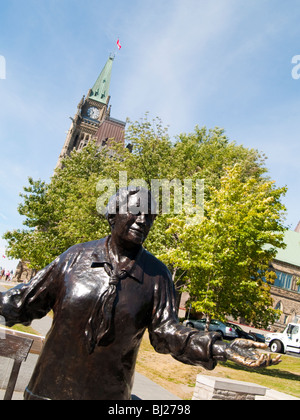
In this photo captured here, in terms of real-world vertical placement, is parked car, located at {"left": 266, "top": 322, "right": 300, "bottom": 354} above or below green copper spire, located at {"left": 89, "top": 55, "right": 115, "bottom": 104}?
below

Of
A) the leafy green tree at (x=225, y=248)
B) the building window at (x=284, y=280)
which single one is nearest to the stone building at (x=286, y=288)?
the building window at (x=284, y=280)

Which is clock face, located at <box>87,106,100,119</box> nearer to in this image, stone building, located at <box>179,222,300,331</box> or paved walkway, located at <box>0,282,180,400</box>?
stone building, located at <box>179,222,300,331</box>

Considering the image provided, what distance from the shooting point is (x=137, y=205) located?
2240 millimetres

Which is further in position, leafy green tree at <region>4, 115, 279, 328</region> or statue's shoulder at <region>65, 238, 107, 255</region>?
leafy green tree at <region>4, 115, 279, 328</region>

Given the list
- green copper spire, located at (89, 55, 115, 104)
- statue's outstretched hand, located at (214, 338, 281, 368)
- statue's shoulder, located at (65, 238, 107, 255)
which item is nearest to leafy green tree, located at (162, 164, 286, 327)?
statue's shoulder, located at (65, 238, 107, 255)

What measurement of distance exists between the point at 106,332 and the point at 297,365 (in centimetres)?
1790

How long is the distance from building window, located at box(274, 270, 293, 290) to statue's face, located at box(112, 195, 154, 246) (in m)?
47.8

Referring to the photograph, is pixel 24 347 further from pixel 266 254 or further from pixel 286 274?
pixel 286 274

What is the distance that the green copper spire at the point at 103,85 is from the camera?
91.9 metres

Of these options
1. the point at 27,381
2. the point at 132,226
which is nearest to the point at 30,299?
the point at 132,226

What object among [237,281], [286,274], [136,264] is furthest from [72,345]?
[286,274]

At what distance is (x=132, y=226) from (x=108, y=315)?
551 millimetres

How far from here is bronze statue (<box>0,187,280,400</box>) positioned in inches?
76.2

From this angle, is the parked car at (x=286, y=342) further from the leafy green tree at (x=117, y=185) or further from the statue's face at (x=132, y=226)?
the statue's face at (x=132, y=226)
